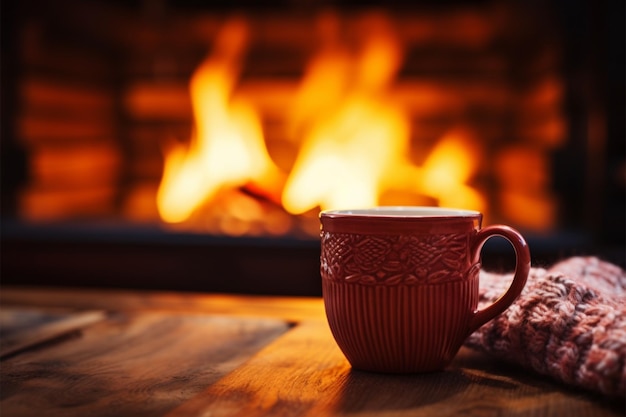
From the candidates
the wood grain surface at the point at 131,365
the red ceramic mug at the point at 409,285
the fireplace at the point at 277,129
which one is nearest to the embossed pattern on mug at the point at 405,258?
the red ceramic mug at the point at 409,285

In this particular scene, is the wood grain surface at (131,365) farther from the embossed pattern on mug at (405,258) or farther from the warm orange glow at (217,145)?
the warm orange glow at (217,145)

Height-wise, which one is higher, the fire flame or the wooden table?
the fire flame

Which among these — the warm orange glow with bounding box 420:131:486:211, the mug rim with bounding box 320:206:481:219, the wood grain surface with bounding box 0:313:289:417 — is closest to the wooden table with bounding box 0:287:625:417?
the wood grain surface with bounding box 0:313:289:417

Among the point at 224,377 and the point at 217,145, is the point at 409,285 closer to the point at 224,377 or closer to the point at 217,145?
the point at 224,377

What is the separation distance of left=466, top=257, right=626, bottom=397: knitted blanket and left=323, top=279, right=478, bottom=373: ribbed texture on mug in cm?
3

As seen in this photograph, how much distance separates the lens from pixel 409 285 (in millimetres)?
554

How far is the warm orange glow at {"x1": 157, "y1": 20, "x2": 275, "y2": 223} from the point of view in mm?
1939

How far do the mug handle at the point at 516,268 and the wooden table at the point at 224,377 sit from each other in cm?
4

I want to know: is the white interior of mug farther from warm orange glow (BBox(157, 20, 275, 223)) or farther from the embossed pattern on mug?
warm orange glow (BBox(157, 20, 275, 223))

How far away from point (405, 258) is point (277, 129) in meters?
1.71

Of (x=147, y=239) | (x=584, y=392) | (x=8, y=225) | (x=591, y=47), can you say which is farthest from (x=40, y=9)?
(x=584, y=392)

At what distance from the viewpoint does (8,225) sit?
1.82 metres

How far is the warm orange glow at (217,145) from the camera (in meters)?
1.94

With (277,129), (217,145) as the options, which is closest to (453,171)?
(277,129)
